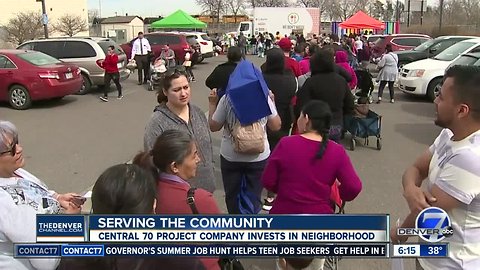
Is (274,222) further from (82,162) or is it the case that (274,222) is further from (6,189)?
(82,162)

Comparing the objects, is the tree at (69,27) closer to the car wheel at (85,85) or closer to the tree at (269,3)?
the tree at (269,3)

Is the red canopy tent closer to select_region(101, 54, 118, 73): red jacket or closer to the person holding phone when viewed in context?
select_region(101, 54, 118, 73): red jacket

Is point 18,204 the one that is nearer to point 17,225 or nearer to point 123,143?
point 17,225

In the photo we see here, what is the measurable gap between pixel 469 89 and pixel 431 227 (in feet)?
2.00

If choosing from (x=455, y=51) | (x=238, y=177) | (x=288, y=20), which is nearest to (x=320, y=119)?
(x=238, y=177)

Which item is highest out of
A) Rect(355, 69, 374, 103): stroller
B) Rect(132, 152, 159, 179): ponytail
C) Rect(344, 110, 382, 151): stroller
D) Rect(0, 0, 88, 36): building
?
Rect(0, 0, 88, 36): building

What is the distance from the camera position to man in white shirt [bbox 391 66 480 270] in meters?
1.92

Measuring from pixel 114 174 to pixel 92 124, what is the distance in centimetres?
974

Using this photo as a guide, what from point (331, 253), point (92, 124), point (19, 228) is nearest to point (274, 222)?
point (331, 253)

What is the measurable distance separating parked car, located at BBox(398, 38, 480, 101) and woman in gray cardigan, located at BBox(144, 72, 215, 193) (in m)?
11.5

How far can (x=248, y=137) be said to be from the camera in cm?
434

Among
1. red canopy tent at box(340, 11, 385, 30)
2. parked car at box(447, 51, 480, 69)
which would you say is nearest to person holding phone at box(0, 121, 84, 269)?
parked car at box(447, 51, 480, 69)

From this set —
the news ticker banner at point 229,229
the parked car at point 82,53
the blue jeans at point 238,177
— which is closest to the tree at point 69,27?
the parked car at point 82,53

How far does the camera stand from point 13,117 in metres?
12.2
